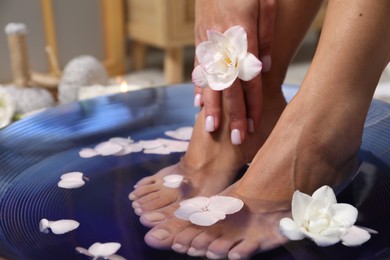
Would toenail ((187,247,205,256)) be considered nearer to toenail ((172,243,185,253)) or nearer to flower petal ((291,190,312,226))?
toenail ((172,243,185,253))

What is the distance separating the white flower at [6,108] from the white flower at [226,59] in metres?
0.82

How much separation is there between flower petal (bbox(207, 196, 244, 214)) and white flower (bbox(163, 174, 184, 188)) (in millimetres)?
101

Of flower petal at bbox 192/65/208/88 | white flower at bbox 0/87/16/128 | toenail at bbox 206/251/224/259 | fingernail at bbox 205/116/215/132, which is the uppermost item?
flower petal at bbox 192/65/208/88

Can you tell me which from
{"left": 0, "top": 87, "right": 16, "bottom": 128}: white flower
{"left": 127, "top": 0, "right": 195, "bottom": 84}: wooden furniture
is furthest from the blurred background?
{"left": 0, "top": 87, "right": 16, "bottom": 128}: white flower

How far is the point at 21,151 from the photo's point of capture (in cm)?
93

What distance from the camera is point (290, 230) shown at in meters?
0.65

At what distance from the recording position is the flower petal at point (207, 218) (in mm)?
699

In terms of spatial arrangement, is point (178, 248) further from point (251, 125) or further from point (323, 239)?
point (251, 125)

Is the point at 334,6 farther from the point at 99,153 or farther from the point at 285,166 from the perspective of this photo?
the point at 99,153

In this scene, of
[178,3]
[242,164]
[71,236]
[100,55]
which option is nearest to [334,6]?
[242,164]

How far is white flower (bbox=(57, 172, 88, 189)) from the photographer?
83 centimetres

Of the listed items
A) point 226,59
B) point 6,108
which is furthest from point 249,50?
point 6,108

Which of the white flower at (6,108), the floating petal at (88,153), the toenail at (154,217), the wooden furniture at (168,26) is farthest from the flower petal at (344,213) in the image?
the wooden furniture at (168,26)

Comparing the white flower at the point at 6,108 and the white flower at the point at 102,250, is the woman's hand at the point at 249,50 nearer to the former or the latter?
the white flower at the point at 102,250
